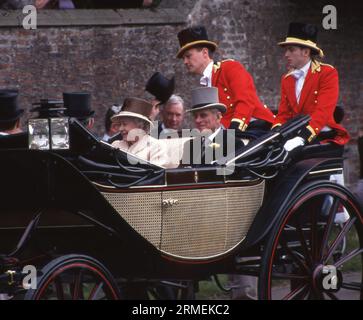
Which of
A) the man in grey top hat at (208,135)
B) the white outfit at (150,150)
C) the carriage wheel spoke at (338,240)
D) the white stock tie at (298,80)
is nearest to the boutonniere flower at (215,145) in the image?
the man in grey top hat at (208,135)

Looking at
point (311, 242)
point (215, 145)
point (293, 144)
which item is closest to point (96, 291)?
point (215, 145)

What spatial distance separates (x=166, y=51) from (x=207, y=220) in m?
6.29

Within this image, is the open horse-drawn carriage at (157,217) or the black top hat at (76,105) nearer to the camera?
the open horse-drawn carriage at (157,217)

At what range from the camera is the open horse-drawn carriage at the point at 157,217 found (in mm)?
5500

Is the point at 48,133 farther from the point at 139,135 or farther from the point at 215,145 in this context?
the point at 215,145

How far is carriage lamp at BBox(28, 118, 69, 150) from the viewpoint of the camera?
544 cm

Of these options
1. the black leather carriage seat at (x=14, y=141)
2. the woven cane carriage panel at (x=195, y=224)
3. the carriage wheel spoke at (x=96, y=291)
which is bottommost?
the carriage wheel spoke at (x=96, y=291)

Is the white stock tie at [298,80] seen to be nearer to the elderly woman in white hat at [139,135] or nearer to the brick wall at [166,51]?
the elderly woman in white hat at [139,135]

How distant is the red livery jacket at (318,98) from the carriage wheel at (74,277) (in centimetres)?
189

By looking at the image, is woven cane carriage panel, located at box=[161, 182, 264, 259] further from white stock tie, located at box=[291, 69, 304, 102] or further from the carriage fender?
white stock tie, located at box=[291, 69, 304, 102]

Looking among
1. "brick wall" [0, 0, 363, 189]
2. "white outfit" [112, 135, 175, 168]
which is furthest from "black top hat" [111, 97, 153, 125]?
"brick wall" [0, 0, 363, 189]

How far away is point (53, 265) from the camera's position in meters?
5.32
